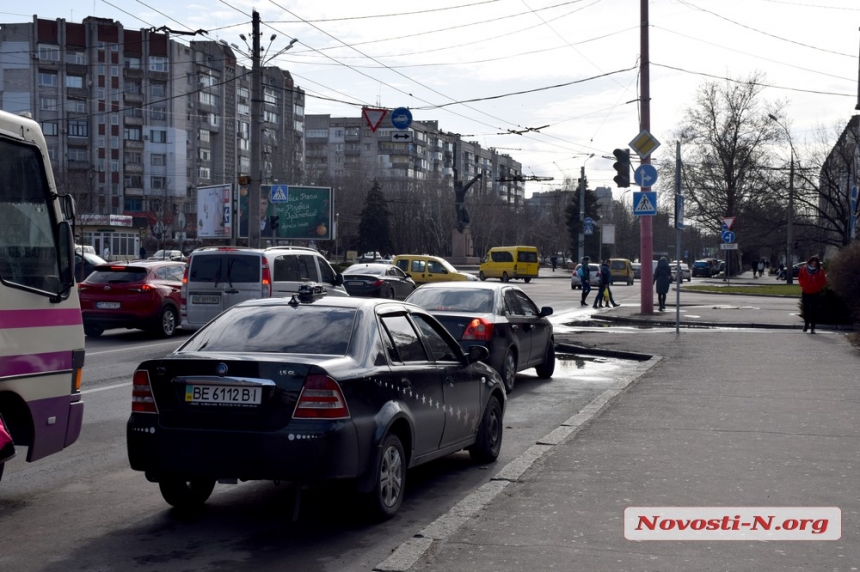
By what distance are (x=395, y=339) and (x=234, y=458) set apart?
5.00ft

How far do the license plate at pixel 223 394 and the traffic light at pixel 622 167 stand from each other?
18.6m

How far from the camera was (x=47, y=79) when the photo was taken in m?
102

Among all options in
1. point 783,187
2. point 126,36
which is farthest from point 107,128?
point 783,187

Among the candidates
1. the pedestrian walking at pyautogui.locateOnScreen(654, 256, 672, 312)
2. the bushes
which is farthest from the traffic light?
the pedestrian walking at pyautogui.locateOnScreen(654, 256, 672, 312)

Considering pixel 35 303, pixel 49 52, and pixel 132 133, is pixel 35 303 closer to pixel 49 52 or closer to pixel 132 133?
pixel 49 52

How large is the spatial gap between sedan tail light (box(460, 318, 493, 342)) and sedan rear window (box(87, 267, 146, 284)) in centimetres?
971

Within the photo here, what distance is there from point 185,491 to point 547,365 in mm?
9282

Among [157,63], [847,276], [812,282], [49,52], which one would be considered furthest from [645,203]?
[49,52]

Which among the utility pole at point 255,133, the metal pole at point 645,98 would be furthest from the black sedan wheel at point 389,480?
the utility pole at point 255,133

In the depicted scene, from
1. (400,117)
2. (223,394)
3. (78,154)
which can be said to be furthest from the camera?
(78,154)

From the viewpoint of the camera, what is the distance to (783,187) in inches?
2398

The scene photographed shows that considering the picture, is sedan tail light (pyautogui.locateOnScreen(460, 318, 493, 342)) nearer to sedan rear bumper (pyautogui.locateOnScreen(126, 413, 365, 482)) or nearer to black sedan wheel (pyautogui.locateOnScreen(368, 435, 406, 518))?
black sedan wheel (pyautogui.locateOnScreen(368, 435, 406, 518))

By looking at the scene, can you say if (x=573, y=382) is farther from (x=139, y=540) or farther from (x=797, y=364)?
(x=139, y=540)

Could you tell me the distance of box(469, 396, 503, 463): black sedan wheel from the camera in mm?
8352
